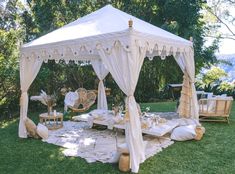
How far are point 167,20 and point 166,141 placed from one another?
25.8 feet

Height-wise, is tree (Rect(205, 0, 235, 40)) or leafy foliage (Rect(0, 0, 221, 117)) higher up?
tree (Rect(205, 0, 235, 40))

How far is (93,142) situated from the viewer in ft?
19.3

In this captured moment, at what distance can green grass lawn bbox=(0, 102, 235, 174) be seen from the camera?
4336mm

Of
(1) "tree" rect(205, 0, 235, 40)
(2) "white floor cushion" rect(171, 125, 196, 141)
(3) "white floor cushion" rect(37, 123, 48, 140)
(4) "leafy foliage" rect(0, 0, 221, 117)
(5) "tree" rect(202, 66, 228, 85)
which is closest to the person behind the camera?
(2) "white floor cushion" rect(171, 125, 196, 141)

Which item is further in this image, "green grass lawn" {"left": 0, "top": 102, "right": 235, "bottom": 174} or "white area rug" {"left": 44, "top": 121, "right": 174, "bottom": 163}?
"white area rug" {"left": 44, "top": 121, "right": 174, "bottom": 163}

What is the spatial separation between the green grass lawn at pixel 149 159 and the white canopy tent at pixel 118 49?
1.40 ft

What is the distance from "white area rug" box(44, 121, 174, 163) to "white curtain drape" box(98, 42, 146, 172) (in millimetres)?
356

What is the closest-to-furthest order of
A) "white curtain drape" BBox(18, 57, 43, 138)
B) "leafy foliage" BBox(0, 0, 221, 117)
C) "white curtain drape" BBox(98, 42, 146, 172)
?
"white curtain drape" BBox(98, 42, 146, 172) → "white curtain drape" BBox(18, 57, 43, 138) → "leafy foliage" BBox(0, 0, 221, 117)

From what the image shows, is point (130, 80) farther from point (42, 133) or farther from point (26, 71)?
point (26, 71)

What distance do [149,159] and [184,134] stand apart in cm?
144

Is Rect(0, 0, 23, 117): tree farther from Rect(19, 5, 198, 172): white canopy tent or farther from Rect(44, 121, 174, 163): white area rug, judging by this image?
Rect(44, 121, 174, 163): white area rug

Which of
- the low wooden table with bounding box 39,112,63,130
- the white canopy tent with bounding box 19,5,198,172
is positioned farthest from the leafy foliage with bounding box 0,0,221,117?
the white canopy tent with bounding box 19,5,198,172

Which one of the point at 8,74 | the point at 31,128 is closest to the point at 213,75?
the point at 8,74

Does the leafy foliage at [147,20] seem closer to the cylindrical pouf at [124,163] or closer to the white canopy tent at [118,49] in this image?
the white canopy tent at [118,49]
